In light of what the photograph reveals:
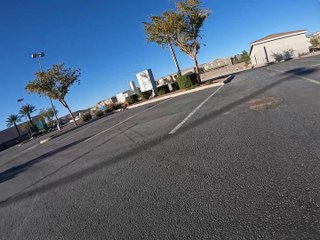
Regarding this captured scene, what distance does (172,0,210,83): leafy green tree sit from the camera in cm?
2361

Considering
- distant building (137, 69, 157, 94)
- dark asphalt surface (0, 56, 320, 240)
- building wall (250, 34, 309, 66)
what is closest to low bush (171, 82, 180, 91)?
distant building (137, 69, 157, 94)

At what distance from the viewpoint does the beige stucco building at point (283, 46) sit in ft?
151

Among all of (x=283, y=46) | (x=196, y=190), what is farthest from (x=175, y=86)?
(x=283, y=46)

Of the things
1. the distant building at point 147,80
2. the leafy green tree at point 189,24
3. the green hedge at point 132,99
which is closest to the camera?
the leafy green tree at point 189,24

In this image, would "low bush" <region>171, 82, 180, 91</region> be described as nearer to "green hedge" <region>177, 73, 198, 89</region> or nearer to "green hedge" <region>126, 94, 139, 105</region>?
"green hedge" <region>177, 73, 198, 89</region>

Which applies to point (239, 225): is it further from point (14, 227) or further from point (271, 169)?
point (14, 227)

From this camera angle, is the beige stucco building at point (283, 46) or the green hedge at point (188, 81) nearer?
the green hedge at point (188, 81)

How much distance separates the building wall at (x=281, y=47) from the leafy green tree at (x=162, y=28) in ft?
96.2

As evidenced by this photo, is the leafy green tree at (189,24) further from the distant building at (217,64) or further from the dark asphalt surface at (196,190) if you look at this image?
the distant building at (217,64)

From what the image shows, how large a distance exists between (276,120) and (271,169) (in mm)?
2510

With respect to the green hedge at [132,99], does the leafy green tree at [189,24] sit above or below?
above

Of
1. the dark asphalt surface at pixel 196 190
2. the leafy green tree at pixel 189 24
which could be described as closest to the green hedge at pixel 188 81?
the leafy green tree at pixel 189 24

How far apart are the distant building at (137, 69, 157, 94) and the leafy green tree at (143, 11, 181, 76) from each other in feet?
16.2

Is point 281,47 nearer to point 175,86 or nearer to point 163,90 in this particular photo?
point 175,86
